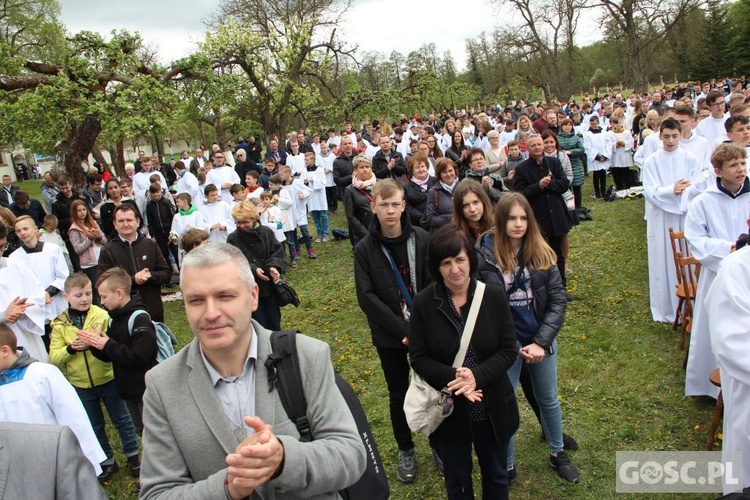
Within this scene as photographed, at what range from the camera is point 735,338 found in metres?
2.80

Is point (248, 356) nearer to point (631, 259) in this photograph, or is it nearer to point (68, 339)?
point (68, 339)

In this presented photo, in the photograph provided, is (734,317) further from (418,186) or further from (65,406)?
(418,186)

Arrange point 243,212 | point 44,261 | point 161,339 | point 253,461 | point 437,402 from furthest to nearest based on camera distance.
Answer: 1. point 44,261
2. point 243,212
3. point 161,339
4. point 437,402
5. point 253,461

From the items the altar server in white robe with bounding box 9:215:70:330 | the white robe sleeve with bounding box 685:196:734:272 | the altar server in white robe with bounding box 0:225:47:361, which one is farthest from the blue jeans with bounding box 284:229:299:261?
the white robe sleeve with bounding box 685:196:734:272

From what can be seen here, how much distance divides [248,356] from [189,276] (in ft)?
1.16

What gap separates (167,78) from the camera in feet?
40.4

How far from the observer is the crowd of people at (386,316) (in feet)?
6.11

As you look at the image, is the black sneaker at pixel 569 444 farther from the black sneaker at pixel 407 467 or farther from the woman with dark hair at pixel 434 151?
the woman with dark hair at pixel 434 151

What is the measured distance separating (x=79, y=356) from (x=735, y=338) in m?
4.78

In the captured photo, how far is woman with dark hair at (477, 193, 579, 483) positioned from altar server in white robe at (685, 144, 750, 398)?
1.59 meters

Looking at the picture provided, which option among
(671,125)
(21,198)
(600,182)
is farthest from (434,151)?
(21,198)

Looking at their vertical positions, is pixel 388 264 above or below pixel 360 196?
below

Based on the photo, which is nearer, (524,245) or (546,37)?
(524,245)

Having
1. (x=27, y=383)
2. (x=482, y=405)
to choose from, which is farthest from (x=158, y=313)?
(x=482, y=405)
